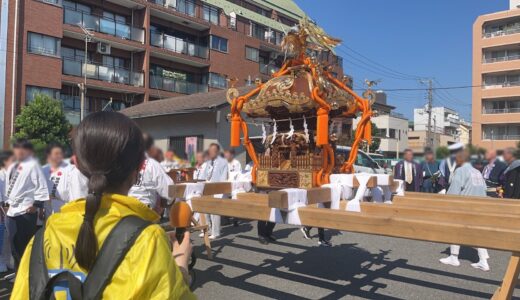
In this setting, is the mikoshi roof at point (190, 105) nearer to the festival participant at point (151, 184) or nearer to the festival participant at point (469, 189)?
the festival participant at point (151, 184)

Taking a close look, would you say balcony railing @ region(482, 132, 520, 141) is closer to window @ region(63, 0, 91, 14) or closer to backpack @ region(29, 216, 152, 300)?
backpack @ region(29, 216, 152, 300)

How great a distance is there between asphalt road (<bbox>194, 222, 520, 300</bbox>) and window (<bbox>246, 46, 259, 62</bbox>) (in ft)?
79.0

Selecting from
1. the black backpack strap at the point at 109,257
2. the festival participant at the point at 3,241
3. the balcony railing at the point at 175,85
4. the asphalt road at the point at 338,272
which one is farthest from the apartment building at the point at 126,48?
the black backpack strap at the point at 109,257

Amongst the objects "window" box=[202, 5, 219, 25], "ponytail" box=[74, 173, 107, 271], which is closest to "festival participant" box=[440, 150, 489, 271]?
"ponytail" box=[74, 173, 107, 271]

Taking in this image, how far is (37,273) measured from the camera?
124 centimetres

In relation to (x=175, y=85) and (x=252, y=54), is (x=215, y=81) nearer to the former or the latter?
(x=175, y=85)

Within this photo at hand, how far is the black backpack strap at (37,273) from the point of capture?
3.98 ft

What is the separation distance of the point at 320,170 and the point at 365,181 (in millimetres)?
461

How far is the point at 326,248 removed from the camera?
7176 millimetres

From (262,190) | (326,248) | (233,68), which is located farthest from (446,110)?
(233,68)

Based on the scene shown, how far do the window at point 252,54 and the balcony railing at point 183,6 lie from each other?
4.61 meters

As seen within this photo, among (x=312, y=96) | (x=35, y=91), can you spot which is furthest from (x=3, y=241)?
(x=35, y=91)

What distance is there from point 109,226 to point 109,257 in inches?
3.6

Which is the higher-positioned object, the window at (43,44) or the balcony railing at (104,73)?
the window at (43,44)
